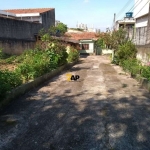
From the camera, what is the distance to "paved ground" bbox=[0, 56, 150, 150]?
4.26 meters

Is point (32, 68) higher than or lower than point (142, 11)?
lower

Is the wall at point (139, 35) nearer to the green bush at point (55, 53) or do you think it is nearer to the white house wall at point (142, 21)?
the white house wall at point (142, 21)

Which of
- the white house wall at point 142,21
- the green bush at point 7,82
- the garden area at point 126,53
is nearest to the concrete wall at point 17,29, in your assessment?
the garden area at point 126,53

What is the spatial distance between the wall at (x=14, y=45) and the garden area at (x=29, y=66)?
0.71 metres

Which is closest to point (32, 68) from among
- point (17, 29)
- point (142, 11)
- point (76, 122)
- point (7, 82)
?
point (7, 82)

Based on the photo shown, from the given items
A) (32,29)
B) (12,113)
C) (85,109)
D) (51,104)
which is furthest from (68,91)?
(32,29)

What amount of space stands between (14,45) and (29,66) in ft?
28.0

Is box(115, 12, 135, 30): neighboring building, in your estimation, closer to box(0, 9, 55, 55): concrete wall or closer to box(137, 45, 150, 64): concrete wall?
box(0, 9, 55, 55): concrete wall

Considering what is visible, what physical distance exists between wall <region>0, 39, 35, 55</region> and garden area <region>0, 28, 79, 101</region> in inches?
28.0

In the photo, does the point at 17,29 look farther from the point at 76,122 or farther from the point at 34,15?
the point at 76,122

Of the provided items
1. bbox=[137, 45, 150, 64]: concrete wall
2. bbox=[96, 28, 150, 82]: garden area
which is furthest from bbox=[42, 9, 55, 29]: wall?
bbox=[137, 45, 150, 64]: concrete wall

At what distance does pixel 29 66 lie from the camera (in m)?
10.0

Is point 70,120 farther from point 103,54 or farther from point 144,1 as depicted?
point 103,54

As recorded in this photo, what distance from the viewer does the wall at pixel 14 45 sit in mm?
16281
